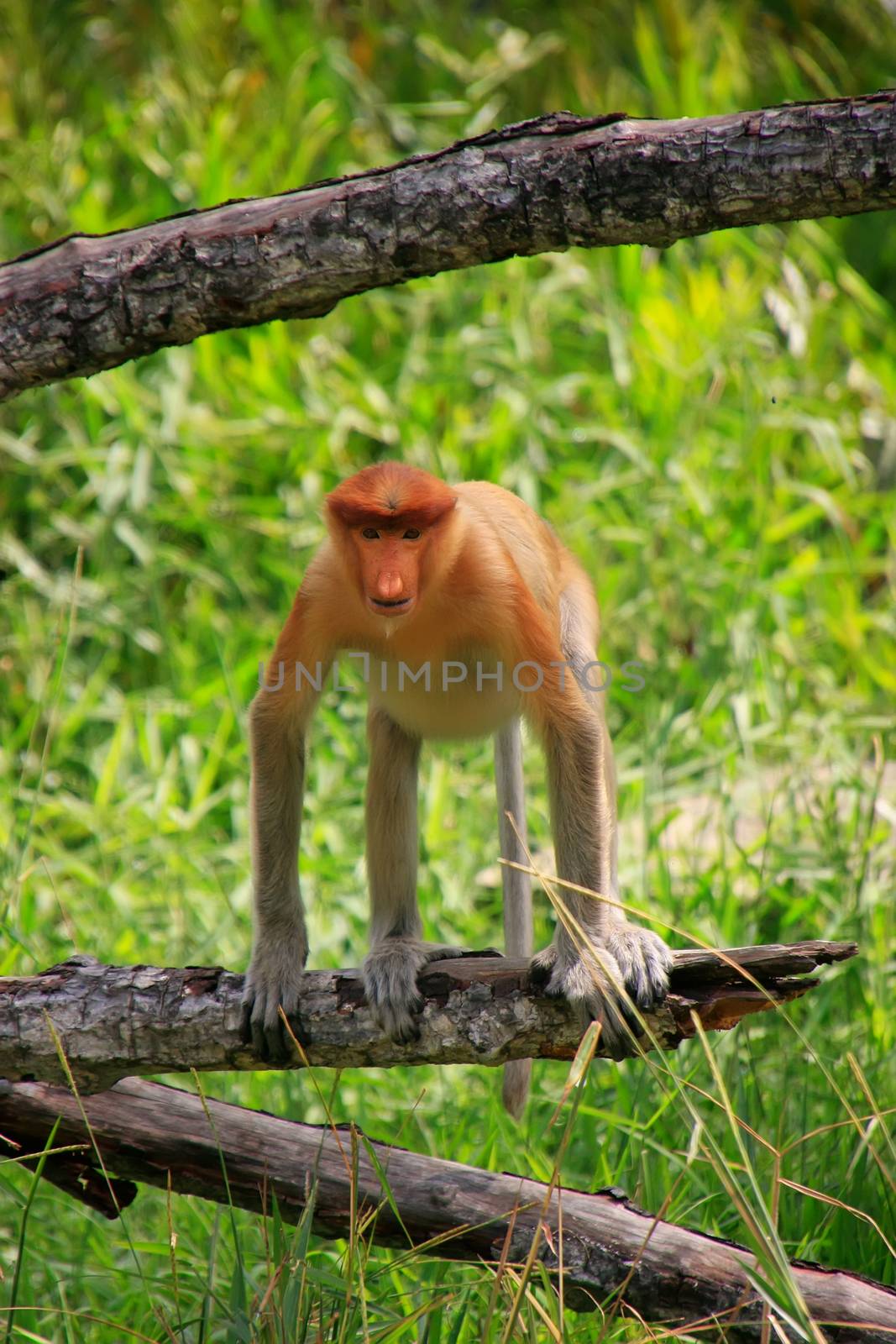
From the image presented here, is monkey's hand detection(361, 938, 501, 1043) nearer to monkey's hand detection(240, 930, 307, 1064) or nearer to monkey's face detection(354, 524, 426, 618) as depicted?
monkey's hand detection(240, 930, 307, 1064)

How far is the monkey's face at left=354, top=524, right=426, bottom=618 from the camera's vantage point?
2746mm

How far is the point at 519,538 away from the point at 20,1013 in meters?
1.61

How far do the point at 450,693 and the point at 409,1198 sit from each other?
112 centimetres

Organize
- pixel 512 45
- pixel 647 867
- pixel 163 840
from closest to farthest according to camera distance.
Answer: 1. pixel 647 867
2. pixel 163 840
3. pixel 512 45

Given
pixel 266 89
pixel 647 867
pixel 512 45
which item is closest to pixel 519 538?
pixel 647 867

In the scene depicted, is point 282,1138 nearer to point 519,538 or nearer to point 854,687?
point 519,538

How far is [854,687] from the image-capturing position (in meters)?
5.57

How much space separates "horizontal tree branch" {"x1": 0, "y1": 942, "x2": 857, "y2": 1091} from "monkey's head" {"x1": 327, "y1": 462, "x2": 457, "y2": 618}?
2.47ft

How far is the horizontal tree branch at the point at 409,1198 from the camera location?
7.66ft

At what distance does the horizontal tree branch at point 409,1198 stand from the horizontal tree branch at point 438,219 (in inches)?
56.5

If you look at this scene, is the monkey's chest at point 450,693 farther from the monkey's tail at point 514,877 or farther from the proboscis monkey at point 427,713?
the monkey's tail at point 514,877

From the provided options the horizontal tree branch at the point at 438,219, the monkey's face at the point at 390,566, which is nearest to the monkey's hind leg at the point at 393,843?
the monkey's face at the point at 390,566

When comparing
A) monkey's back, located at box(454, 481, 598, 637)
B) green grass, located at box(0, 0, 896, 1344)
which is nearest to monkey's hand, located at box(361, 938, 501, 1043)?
green grass, located at box(0, 0, 896, 1344)

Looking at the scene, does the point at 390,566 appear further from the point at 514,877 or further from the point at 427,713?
the point at 514,877
